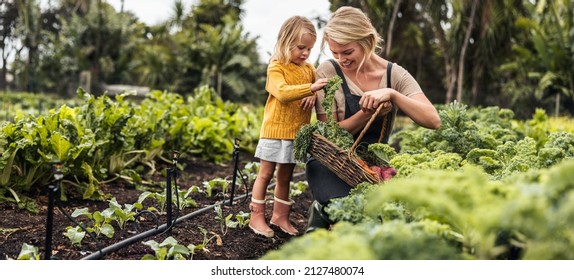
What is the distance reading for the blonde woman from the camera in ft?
9.70

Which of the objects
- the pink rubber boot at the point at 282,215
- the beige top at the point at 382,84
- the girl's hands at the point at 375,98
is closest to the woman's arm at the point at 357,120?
the beige top at the point at 382,84

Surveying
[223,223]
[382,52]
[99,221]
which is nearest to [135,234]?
[99,221]

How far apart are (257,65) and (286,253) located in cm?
2254

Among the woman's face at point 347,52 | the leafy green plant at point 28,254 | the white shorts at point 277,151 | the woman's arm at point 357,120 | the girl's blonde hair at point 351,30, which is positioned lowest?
the leafy green plant at point 28,254

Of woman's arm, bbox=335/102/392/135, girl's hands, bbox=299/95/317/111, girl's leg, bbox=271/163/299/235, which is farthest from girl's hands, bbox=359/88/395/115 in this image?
girl's leg, bbox=271/163/299/235

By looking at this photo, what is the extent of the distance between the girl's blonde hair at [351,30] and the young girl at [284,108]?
0.66 ft

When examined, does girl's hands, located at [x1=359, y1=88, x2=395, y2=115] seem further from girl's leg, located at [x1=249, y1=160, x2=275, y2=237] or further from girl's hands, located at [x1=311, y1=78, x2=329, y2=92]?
girl's leg, located at [x1=249, y1=160, x2=275, y2=237]

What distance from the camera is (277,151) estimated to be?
3.43 metres

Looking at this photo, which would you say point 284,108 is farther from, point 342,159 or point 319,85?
point 342,159

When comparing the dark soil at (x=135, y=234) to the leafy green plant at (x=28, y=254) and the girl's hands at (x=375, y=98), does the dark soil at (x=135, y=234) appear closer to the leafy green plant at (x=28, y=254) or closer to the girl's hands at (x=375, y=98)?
the leafy green plant at (x=28, y=254)

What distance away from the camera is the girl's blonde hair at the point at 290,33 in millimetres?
3215

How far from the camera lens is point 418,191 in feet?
4.50

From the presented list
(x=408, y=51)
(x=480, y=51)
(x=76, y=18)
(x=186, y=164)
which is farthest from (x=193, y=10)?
(x=186, y=164)
